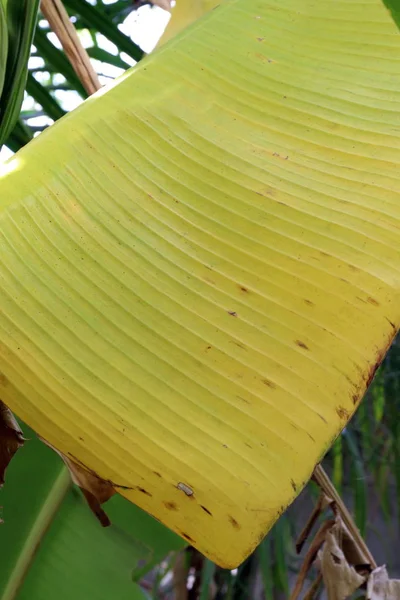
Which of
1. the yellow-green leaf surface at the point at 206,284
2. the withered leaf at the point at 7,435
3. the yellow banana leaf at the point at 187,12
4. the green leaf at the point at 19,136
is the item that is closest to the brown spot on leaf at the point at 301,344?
the yellow-green leaf surface at the point at 206,284

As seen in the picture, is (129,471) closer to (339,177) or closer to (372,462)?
(339,177)

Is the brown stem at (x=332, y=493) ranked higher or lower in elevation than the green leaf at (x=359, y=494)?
higher

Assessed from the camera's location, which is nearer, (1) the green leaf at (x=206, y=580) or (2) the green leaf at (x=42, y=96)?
(2) the green leaf at (x=42, y=96)

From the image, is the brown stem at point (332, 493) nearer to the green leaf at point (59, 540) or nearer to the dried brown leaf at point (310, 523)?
the dried brown leaf at point (310, 523)

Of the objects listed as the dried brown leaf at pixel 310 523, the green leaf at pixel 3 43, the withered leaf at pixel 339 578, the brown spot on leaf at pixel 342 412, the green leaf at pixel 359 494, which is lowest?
the green leaf at pixel 359 494

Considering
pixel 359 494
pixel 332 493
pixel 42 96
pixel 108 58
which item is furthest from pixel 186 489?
pixel 359 494

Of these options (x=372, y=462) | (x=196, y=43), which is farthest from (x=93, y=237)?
(x=372, y=462)

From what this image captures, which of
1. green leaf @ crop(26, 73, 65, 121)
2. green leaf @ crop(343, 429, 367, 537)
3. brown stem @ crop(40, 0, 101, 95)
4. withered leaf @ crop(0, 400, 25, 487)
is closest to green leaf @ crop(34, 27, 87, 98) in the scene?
green leaf @ crop(26, 73, 65, 121)
